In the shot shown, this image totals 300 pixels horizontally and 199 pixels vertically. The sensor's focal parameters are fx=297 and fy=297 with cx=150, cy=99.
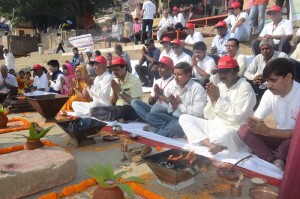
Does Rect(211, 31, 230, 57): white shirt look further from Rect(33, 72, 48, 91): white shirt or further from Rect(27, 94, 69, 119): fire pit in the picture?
Rect(33, 72, 48, 91): white shirt

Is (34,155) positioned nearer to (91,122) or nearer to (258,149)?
(91,122)

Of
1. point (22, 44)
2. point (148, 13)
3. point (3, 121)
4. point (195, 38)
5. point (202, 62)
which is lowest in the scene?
point (3, 121)

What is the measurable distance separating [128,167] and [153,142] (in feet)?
3.16

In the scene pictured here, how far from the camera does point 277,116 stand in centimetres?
360

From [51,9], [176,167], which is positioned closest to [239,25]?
[176,167]

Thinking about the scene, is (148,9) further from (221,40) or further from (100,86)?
(100,86)

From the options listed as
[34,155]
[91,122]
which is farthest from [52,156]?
[91,122]

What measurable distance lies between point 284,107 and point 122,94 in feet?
9.56

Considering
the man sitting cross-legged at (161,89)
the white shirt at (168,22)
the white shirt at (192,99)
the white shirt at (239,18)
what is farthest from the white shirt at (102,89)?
the white shirt at (168,22)

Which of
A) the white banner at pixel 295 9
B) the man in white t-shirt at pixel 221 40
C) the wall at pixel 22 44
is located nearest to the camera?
the man in white t-shirt at pixel 221 40

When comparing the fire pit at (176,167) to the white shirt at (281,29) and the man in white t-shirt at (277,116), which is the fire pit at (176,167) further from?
the white shirt at (281,29)

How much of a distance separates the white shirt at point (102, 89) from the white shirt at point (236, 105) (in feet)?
8.15

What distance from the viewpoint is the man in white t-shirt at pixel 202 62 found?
21.1 ft

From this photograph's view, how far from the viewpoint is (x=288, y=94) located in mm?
3449
